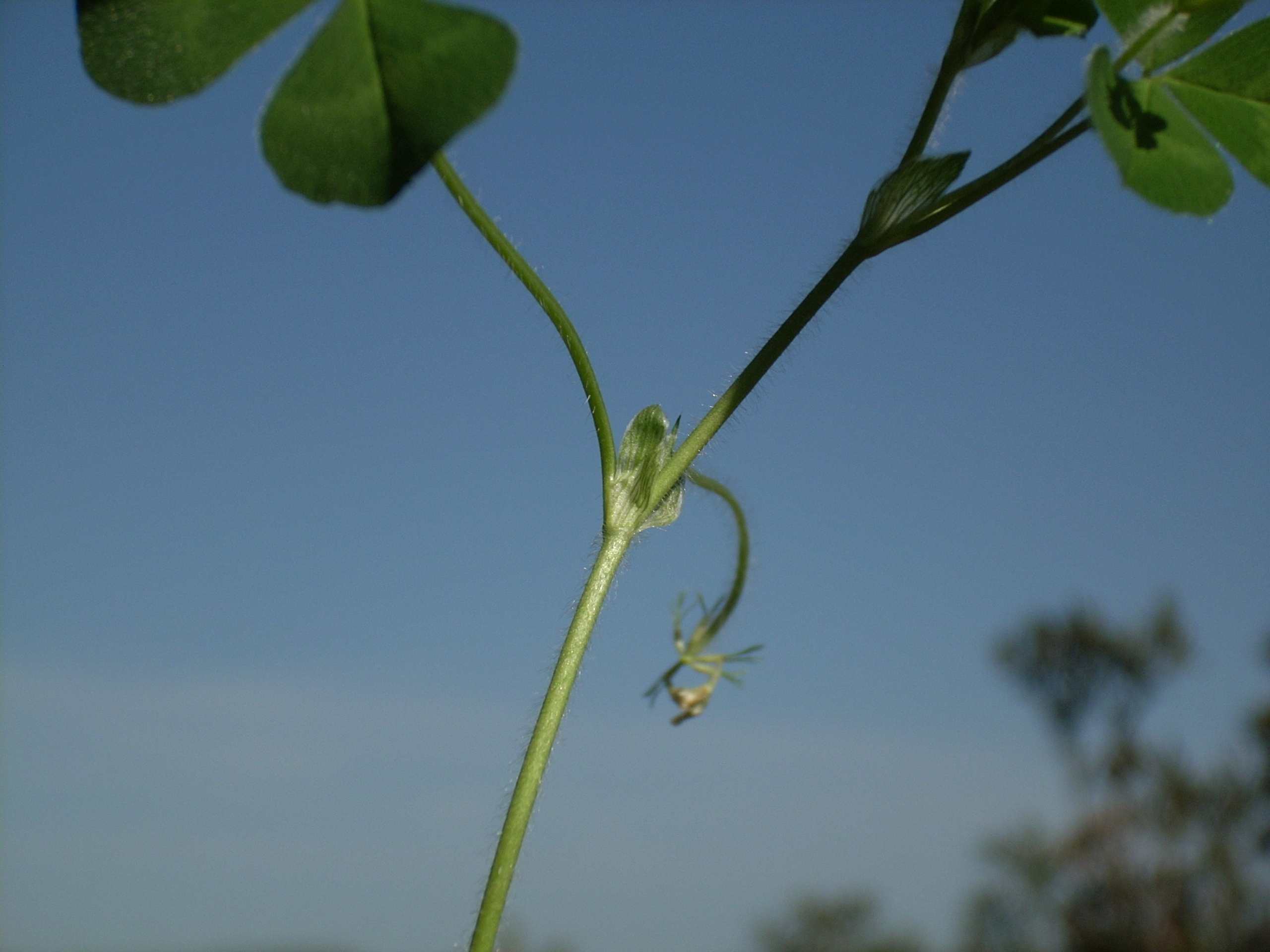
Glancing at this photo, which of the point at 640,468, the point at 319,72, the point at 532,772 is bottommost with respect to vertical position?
A: the point at 532,772

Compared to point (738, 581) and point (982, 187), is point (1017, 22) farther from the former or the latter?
point (738, 581)

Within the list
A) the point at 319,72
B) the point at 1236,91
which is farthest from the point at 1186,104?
the point at 319,72

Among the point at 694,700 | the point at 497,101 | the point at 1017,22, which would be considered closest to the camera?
the point at 497,101

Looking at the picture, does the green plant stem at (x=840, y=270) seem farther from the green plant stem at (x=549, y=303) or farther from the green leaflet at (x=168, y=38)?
the green leaflet at (x=168, y=38)

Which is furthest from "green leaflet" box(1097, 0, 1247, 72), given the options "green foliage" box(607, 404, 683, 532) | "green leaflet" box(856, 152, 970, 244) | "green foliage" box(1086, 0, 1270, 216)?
"green foliage" box(607, 404, 683, 532)

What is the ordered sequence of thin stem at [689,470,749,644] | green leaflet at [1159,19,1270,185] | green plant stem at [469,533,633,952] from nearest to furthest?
green plant stem at [469,533,633,952] → green leaflet at [1159,19,1270,185] → thin stem at [689,470,749,644]

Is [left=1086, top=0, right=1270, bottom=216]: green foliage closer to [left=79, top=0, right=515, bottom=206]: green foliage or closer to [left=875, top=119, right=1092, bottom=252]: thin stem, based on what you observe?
[left=875, top=119, right=1092, bottom=252]: thin stem

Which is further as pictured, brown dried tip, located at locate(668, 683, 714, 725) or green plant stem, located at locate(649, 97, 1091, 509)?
brown dried tip, located at locate(668, 683, 714, 725)

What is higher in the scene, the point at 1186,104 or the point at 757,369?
the point at 1186,104

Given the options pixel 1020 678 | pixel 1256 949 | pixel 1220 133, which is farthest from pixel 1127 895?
pixel 1220 133
